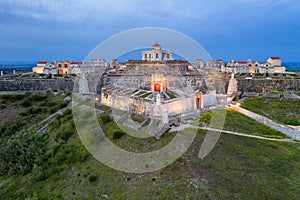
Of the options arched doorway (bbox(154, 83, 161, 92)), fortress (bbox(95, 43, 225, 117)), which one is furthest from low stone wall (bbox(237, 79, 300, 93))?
arched doorway (bbox(154, 83, 161, 92))

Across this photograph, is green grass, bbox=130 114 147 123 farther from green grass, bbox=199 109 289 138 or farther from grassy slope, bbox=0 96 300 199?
green grass, bbox=199 109 289 138

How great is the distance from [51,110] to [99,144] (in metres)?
15.4

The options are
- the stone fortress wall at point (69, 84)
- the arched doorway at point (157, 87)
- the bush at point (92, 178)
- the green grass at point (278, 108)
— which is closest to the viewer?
the bush at point (92, 178)

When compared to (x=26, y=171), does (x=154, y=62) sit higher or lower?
higher

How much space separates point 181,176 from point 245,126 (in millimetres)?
10143

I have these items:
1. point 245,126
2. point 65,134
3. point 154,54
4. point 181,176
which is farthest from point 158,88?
point 181,176

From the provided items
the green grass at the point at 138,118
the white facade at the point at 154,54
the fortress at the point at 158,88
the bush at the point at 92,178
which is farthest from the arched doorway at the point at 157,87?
the bush at the point at 92,178

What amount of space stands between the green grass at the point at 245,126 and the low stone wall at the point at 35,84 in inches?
1324

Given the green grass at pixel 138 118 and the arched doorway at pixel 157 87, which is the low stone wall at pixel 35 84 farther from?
the green grass at pixel 138 118

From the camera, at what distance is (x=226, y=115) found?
2034 centimetres

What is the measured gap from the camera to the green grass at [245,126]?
17077 millimetres

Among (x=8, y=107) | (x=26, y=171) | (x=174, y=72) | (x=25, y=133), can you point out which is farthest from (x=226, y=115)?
(x=8, y=107)

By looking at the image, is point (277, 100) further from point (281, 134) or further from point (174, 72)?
point (174, 72)

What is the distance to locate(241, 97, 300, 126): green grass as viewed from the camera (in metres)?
20.4
